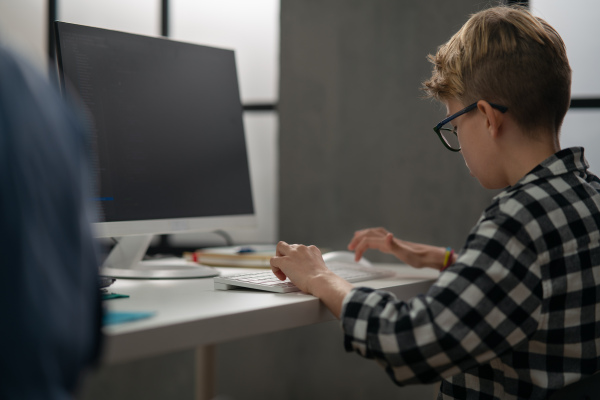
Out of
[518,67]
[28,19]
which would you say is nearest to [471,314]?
[518,67]

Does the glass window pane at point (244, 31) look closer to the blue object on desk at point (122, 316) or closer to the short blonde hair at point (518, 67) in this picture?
the short blonde hair at point (518, 67)

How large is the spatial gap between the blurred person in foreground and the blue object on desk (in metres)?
0.31

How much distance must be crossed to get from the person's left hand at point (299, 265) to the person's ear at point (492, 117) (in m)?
0.36

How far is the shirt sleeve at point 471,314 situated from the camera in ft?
2.74

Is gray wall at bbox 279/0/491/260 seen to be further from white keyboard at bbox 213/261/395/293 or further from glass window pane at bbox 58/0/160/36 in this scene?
white keyboard at bbox 213/261/395/293

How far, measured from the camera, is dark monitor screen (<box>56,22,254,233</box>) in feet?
4.11

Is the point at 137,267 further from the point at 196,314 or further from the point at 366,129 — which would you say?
the point at 366,129

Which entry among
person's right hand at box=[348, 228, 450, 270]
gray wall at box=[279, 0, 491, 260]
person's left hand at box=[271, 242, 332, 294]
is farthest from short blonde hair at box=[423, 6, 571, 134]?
gray wall at box=[279, 0, 491, 260]

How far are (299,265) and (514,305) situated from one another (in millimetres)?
374

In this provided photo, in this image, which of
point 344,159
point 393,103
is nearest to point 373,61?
point 393,103

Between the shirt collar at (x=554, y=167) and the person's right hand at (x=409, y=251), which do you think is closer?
the shirt collar at (x=554, y=167)

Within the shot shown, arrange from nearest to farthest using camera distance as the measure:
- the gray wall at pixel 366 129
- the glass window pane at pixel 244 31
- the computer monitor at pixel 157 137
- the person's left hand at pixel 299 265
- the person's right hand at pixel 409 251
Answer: the person's left hand at pixel 299 265, the computer monitor at pixel 157 137, the person's right hand at pixel 409 251, the gray wall at pixel 366 129, the glass window pane at pixel 244 31

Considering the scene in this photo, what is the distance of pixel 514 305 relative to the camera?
2.77 feet

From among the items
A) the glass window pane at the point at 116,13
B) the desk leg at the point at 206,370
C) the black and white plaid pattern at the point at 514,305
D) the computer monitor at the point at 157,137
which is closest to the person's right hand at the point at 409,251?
the computer monitor at the point at 157,137
